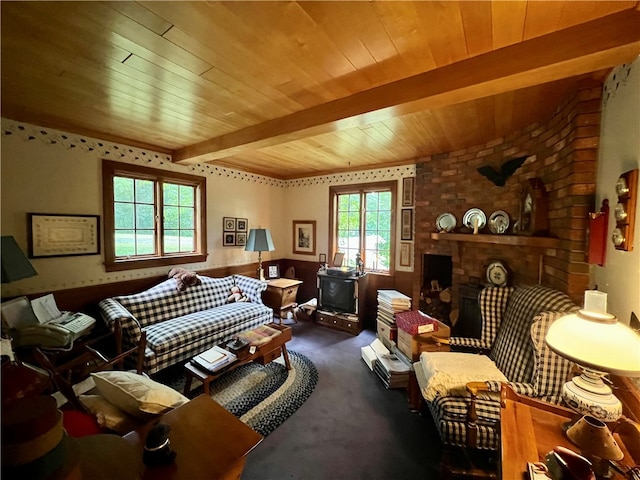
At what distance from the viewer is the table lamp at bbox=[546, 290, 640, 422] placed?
3.49ft

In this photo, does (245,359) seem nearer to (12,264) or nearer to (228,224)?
(12,264)

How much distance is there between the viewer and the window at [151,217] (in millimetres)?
3076

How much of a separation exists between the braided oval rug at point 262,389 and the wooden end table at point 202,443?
37.9 inches

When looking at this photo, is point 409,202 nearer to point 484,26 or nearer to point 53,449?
point 484,26

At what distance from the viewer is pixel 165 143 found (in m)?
3.20

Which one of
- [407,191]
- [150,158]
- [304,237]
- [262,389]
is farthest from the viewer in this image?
[304,237]

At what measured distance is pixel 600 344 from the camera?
111 cm

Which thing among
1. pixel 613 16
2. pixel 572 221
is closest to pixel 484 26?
pixel 613 16

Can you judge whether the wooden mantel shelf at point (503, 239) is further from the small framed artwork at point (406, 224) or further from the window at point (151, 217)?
the window at point (151, 217)

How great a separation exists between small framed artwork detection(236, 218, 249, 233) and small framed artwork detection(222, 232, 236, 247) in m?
0.13

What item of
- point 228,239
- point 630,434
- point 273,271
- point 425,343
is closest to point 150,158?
point 228,239

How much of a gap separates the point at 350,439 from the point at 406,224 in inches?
108

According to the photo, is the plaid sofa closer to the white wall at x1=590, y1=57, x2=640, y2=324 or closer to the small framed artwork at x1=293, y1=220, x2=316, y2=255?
the small framed artwork at x1=293, y1=220, x2=316, y2=255

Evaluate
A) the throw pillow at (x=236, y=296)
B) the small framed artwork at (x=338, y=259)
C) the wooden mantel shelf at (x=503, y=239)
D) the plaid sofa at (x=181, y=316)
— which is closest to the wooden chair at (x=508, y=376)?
the wooden mantel shelf at (x=503, y=239)
